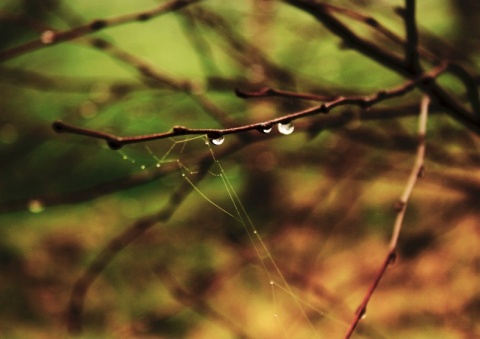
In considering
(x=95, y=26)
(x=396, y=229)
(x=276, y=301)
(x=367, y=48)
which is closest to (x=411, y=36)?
(x=367, y=48)

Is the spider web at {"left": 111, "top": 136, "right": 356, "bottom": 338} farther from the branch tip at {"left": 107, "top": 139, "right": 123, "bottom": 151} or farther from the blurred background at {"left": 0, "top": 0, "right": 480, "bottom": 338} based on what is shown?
the branch tip at {"left": 107, "top": 139, "right": 123, "bottom": 151}

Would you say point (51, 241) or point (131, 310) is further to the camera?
point (51, 241)

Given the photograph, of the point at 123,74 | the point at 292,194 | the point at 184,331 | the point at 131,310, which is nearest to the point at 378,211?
the point at 292,194

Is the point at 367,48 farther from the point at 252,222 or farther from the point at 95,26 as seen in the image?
the point at 252,222

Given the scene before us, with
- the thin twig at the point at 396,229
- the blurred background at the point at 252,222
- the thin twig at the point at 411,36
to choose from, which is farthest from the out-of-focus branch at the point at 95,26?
the thin twig at the point at 396,229

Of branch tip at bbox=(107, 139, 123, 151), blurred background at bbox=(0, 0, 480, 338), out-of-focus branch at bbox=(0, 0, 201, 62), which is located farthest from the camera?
blurred background at bbox=(0, 0, 480, 338)

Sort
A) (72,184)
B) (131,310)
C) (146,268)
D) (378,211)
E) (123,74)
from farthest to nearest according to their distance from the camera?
(123,74)
(72,184)
(378,211)
(146,268)
(131,310)

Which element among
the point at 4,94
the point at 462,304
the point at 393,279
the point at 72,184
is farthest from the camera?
the point at 4,94

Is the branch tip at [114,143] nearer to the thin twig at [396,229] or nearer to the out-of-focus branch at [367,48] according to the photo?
the thin twig at [396,229]

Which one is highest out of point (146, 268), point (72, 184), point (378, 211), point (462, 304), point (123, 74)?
point (462, 304)

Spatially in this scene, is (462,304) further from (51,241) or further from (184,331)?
(51,241)

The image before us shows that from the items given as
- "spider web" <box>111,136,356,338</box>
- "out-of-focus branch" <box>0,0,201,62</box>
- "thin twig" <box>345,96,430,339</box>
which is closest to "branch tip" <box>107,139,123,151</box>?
"thin twig" <box>345,96,430,339</box>
